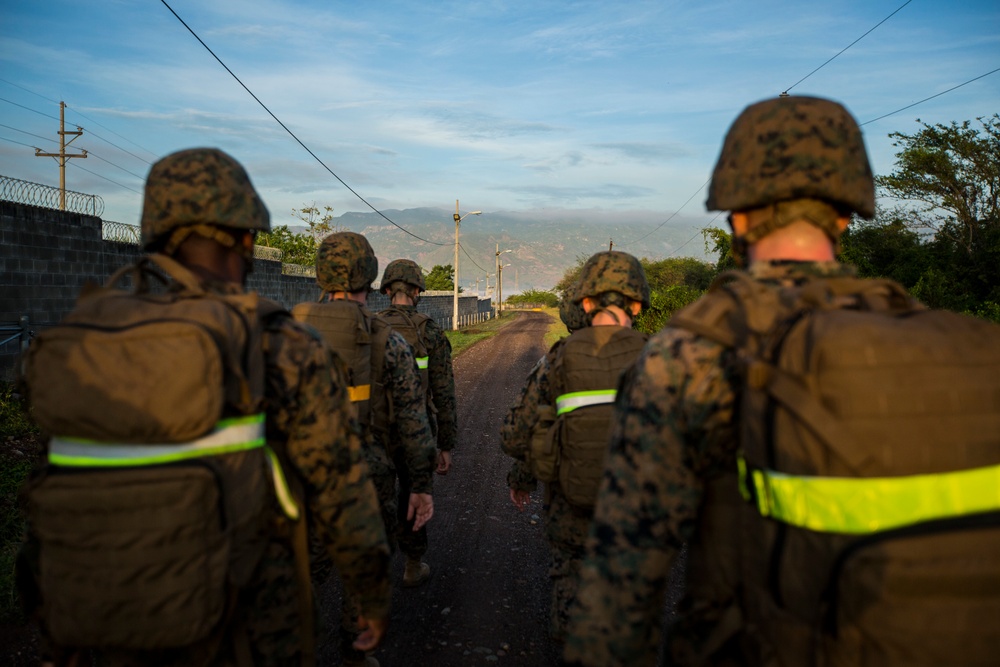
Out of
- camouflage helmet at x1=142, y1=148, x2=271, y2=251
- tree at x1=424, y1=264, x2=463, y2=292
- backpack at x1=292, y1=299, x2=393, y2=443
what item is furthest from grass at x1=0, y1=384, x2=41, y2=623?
tree at x1=424, y1=264, x2=463, y2=292

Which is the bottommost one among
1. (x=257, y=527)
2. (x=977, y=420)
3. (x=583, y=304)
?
(x=257, y=527)

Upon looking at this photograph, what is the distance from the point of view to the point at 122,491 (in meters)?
1.59

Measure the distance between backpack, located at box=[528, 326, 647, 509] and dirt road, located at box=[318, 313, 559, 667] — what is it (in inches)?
50.7

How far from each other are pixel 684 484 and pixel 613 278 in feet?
6.81

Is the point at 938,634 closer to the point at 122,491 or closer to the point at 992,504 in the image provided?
the point at 992,504

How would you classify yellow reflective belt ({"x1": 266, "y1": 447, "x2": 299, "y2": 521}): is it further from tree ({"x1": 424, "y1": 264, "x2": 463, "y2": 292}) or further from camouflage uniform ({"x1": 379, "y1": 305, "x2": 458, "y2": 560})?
tree ({"x1": 424, "y1": 264, "x2": 463, "y2": 292})

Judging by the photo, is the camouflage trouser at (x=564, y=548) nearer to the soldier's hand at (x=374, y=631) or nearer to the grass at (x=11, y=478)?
the soldier's hand at (x=374, y=631)

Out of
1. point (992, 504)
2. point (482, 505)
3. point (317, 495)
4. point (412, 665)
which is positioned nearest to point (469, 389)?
point (482, 505)

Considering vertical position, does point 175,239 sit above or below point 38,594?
above

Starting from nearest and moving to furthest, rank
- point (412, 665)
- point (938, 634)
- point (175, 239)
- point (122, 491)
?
point (938, 634) < point (122, 491) < point (175, 239) < point (412, 665)

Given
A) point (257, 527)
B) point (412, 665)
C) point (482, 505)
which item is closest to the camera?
point (257, 527)

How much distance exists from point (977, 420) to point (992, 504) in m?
0.16

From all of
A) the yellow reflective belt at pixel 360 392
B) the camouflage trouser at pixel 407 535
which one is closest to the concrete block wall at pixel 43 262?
the camouflage trouser at pixel 407 535

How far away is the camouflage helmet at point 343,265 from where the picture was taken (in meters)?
4.06
